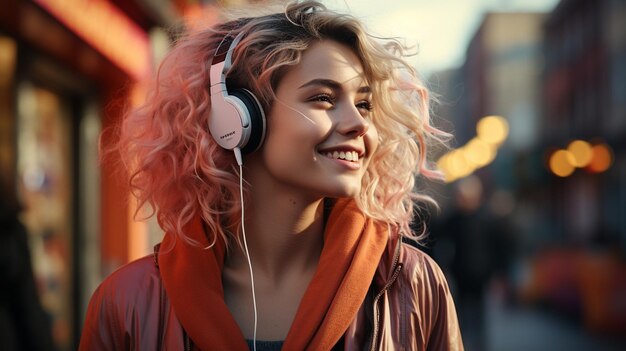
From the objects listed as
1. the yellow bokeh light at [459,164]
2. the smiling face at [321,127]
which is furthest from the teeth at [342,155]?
the yellow bokeh light at [459,164]

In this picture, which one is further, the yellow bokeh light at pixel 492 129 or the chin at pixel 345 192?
the yellow bokeh light at pixel 492 129

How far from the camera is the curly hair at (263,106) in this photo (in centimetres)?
246

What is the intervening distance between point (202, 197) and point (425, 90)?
32.6 inches

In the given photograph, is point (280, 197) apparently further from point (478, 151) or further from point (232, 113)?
point (478, 151)

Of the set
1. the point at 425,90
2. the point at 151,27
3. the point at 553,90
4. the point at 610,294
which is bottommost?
the point at 610,294

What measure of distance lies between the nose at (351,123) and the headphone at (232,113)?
0.81ft

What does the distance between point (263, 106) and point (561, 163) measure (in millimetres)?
28341

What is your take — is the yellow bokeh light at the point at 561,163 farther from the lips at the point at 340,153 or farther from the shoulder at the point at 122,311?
the shoulder at the point at 122,311

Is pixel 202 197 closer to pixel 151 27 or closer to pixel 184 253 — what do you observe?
pixel 184 253

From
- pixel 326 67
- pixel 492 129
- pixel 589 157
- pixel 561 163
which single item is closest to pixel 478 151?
pixel 492 129

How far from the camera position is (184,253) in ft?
8.00

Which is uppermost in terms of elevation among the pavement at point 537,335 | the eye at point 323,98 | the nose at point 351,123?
the eye at point 323,98

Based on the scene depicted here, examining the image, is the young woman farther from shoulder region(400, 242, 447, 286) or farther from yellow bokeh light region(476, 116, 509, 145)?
yellow bokeh light region(476, 116, 509, 145)

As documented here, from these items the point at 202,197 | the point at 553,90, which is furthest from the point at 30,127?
the point at 553,90
